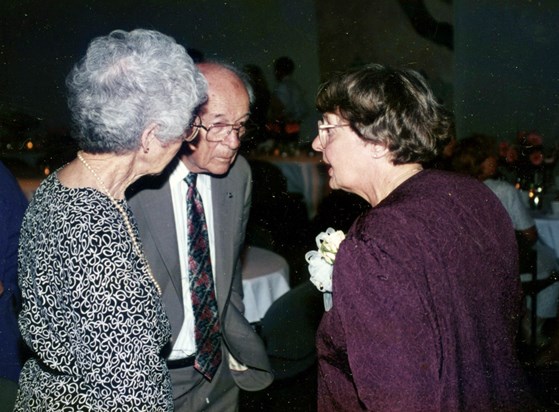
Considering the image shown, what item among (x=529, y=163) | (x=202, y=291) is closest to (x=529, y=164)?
(x=529, y=163)

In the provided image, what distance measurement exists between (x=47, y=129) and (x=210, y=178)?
4.82 meters

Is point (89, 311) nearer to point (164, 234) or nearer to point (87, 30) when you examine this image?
point (164, 234)

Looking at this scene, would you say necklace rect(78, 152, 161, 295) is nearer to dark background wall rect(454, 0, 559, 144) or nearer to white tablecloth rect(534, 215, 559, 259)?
white tablecloth rect(534, 215, 559, 259)

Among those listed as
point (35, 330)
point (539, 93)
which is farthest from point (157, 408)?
point (539, 93)

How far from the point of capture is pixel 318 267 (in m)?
1.81

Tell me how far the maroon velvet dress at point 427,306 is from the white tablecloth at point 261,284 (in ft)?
5.25

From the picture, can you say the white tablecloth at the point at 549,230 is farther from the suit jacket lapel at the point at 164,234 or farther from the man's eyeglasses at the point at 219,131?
the suit jacket lapel at the point at 164,234

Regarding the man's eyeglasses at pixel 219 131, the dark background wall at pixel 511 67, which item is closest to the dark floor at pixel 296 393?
the man's eyeglasses at pixel 219 131

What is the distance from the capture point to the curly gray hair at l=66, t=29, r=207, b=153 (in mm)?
1469

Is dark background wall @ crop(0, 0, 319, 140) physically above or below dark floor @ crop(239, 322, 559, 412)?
above

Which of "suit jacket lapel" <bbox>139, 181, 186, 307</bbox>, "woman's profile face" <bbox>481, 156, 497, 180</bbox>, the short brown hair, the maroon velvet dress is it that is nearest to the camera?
the maroon velvet dress

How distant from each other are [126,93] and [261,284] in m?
1.92

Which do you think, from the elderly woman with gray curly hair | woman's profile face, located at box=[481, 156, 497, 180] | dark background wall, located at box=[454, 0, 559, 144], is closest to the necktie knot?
the elderly woman with gray curly hair

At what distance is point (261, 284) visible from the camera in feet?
10.6
